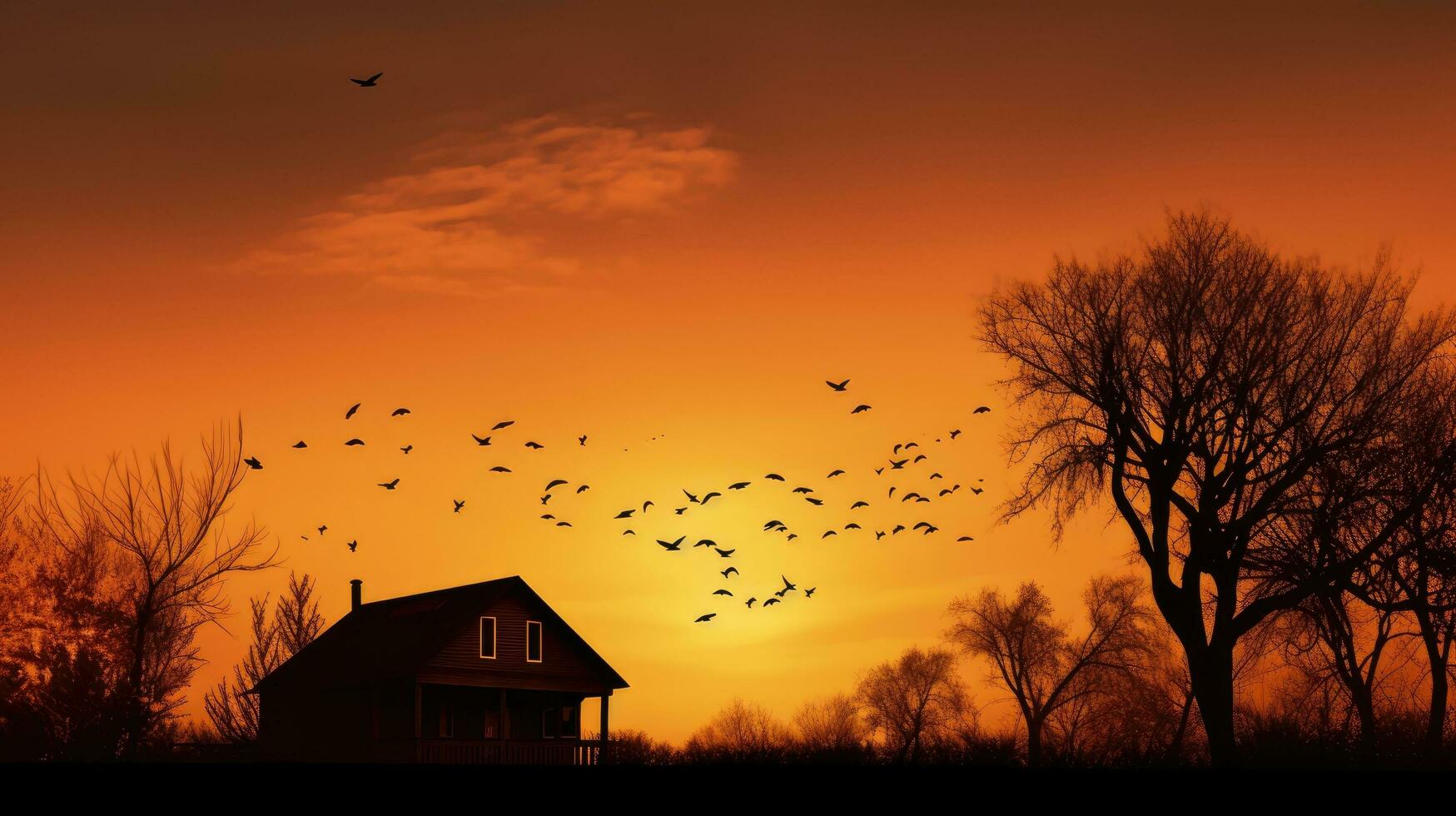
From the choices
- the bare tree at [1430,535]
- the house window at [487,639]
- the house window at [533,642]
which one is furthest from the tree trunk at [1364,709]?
the house window at [487,639]

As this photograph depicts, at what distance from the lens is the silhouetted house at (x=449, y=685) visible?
46781 mm

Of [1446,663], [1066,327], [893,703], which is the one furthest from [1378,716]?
[893,703]

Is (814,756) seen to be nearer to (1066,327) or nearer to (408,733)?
(1066,327)

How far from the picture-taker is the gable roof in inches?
1864

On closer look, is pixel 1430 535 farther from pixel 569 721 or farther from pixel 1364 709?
pixel 569 721

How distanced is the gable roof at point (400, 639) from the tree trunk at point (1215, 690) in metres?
26.1

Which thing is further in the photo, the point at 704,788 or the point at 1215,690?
the point at 1215,690

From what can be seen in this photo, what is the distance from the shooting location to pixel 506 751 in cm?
4562

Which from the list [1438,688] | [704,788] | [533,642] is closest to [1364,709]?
[1438,688]

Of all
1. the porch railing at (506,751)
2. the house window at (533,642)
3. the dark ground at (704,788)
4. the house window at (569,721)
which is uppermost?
the house window at (533,642)

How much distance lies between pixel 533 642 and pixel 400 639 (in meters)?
5.26

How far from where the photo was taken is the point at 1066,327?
3372cm

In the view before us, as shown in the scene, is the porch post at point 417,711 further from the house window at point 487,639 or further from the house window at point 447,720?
the house window at point 447,720

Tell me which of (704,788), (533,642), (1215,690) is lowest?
(704,788)
